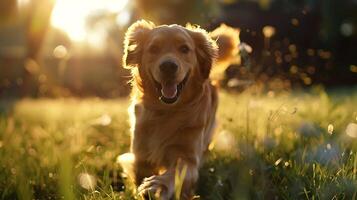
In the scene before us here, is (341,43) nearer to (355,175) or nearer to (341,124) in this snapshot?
(341,124)

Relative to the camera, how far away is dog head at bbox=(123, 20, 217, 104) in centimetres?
390

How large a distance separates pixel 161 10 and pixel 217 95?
16.4 meters

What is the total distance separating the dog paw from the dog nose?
3.20ft

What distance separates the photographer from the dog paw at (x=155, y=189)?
2904 mm

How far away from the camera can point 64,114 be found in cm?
859

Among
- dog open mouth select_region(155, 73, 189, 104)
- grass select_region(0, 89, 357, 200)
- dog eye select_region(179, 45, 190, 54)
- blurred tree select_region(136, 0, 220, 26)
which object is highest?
blurred tree select_region(136, 0, 220, 26)

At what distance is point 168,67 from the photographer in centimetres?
379

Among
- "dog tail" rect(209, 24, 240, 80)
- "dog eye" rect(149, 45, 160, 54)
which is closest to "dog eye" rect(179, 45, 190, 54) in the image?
"dog eye" rect(149, 45, 160, 54)

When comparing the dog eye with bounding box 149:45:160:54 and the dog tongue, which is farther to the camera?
the dog eye with bounding box 149:45:160:54

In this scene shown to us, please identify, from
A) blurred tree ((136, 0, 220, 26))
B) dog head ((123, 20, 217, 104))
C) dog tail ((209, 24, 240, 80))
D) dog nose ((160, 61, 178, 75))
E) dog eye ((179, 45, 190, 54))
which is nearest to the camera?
dog nose ((160, 61, 178, 75))

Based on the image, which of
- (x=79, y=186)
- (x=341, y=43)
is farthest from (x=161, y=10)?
(x=79, y=186)

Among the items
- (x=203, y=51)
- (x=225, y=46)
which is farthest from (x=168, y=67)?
(x=225, y=46)

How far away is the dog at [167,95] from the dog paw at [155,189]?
0.54 meters

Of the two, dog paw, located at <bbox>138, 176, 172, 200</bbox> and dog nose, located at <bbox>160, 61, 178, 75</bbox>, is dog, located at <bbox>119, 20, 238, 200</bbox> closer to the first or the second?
dog nose, located at <bbox>160, 61, 178, 75</bbox>
